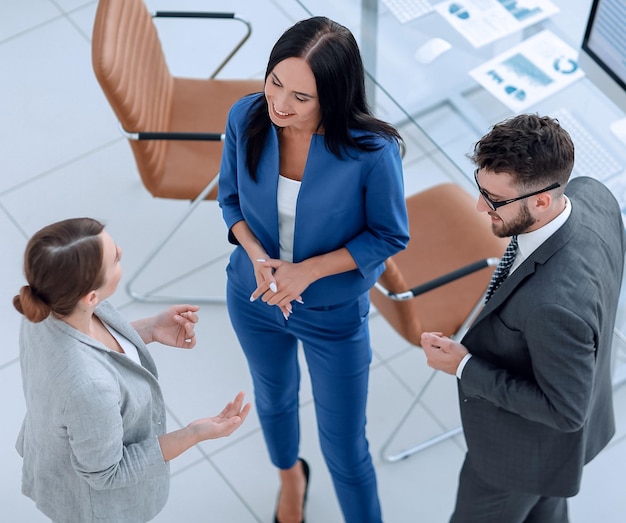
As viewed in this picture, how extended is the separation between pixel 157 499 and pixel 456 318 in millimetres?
1072

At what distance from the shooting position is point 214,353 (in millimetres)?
3391

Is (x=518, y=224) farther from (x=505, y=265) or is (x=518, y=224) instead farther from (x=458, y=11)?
Answer: (x=458, y=11)

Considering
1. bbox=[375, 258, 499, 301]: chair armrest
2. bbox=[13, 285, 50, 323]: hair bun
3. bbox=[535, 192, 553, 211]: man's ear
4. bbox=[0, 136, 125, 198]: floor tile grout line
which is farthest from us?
bbox=[0, 136, 125, 198]: floor tile grout line

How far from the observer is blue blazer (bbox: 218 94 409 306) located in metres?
2.22

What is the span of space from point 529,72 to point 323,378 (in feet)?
4.19

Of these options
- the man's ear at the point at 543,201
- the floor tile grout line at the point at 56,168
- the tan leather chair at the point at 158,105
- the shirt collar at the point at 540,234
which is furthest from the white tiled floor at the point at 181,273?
the man's ear at the point at 543,201

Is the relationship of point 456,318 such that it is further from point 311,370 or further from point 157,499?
point 157,499

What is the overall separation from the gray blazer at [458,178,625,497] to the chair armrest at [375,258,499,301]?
0.44 metres

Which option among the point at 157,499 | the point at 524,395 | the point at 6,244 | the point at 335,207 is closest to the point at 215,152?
the point at 6,244

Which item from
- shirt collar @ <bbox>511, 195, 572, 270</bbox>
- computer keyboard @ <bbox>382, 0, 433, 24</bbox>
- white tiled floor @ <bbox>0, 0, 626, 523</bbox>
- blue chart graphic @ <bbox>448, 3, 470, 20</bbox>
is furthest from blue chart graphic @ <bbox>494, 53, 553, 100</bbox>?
shirt collar @ <bbox>511, 195, 572, 270</bbox>

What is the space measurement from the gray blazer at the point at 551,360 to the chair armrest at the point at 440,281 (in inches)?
17.2

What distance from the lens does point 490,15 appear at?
3295 millimetres

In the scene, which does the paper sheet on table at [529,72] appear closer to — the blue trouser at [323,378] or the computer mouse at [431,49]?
the computer mouse at [431,49]

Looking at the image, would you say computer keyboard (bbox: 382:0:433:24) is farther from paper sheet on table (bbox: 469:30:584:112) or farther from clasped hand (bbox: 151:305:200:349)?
clasped hand (bbox: 151:305:200:349)
